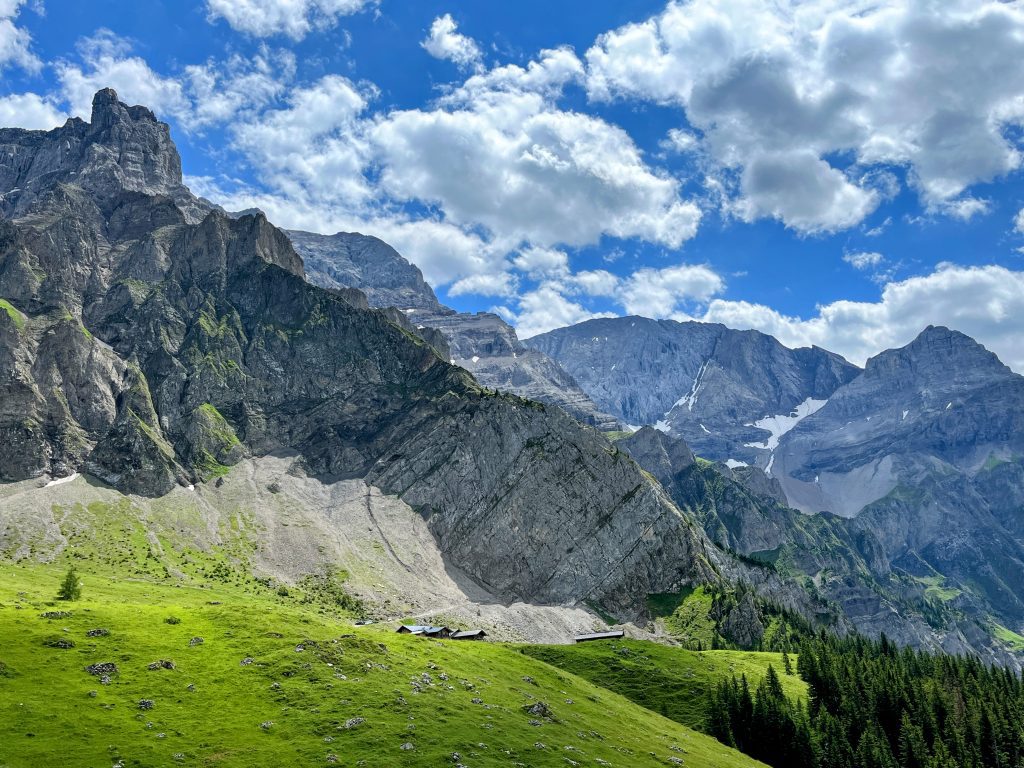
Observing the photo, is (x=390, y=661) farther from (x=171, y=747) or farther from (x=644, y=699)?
(x=644, y=699)

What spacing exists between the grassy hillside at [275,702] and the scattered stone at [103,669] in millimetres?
769

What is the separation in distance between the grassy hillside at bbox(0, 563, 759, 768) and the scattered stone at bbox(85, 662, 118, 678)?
2.52ft

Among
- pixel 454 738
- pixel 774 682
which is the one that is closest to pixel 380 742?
pixel 454 738

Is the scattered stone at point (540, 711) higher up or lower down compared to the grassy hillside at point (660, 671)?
higher up

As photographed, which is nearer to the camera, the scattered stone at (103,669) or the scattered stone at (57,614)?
the scattered stone at (103,669)

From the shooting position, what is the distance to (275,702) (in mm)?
95562

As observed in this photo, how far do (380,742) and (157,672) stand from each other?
3266cm

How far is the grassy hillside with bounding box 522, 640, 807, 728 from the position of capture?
152 metres

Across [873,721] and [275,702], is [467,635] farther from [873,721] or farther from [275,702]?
[275,702]

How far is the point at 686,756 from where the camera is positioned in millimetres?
112062

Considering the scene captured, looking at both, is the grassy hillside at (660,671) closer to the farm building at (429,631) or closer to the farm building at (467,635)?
the farm building at (467,635)

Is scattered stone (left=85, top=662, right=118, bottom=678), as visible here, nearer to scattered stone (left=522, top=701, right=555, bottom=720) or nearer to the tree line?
scattered stone (left=522, top=701, right=555, bottom=720)

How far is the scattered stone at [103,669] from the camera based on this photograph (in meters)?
94.1

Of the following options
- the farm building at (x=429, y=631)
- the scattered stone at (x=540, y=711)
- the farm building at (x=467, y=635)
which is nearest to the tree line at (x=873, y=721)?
the scattered stone at (x=540, y=711)
